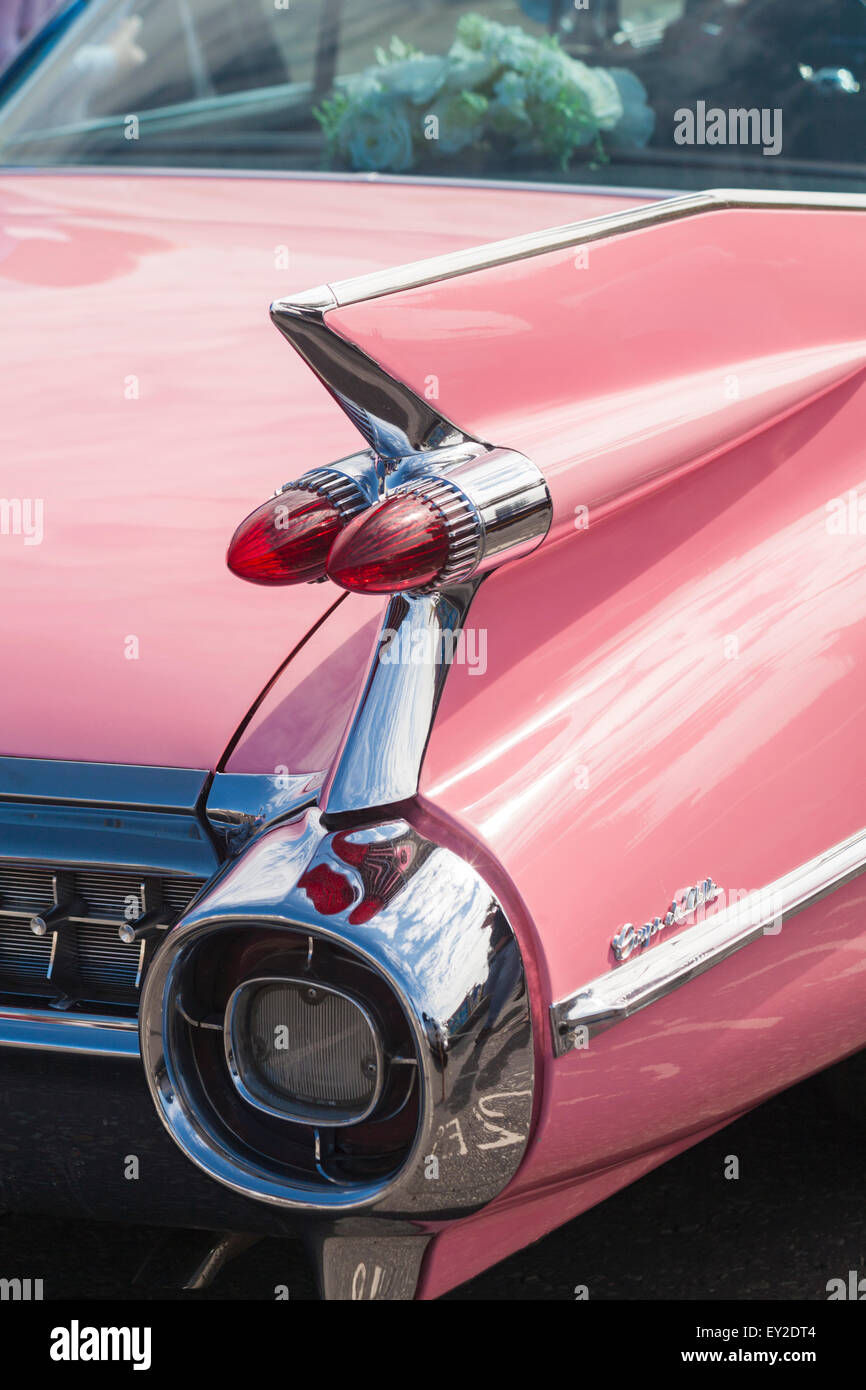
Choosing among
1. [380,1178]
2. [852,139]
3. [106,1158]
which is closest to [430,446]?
[380,1178]

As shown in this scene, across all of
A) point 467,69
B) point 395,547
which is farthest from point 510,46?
point 395,547

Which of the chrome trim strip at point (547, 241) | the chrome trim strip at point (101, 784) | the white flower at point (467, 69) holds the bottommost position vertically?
the chrome trim strip at point (101, 784)

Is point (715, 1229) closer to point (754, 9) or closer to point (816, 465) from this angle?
point (816, 465)

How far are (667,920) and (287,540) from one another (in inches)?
19.0

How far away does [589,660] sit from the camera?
4.66ft

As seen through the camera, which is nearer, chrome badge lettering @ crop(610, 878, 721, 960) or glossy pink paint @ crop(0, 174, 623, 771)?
chrome badge lettering @ crop(610, 878, 721, 960)

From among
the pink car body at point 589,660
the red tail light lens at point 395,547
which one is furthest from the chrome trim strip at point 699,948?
the red tail light lens at point 395,547

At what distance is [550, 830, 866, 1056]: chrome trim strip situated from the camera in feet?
4.28

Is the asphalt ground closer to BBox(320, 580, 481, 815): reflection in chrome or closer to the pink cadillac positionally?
the pink cadillac

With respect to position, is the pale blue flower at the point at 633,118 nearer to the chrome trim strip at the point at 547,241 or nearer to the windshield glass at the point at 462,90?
the windshield glass at the point at 462,90

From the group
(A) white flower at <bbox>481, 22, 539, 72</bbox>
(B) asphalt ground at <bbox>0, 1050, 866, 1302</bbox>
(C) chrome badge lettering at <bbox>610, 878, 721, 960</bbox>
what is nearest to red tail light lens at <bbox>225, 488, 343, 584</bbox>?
(C) chrome badge lettering at <bbox>610, 878, 721, 960</bbox>

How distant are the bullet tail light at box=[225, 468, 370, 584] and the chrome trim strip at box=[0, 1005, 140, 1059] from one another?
469 millimetres

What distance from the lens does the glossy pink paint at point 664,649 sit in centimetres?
133

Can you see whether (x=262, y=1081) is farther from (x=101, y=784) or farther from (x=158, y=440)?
(x=158, y=440)
